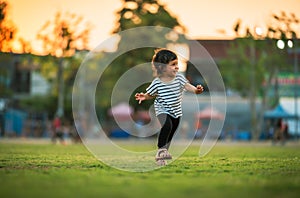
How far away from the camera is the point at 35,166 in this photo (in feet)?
33.1

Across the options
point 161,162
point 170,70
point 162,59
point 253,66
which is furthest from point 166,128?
point 253,66

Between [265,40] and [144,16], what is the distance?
24.0 meters

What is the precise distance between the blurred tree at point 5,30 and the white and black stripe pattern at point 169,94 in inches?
942

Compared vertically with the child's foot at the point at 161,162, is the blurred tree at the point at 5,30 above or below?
above

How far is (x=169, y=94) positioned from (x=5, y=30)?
25.0m

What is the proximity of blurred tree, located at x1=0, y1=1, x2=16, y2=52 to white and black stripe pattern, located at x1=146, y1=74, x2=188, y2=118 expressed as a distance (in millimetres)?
23921

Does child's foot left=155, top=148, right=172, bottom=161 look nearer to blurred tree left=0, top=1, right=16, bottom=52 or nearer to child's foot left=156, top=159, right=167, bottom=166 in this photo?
child's foot left=156, top=159, right=167, bottom=166

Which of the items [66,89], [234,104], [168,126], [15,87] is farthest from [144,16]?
[168,126]

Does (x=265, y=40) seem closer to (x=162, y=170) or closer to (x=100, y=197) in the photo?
(x=162, y=170)

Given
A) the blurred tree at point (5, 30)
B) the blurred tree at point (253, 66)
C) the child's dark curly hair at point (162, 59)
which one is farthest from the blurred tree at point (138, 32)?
the child's dark curly hair at point (162, 59)

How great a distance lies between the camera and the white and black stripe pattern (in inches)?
432

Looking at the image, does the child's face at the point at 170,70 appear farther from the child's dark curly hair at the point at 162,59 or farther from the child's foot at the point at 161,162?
the child's foot at the point at 161,162

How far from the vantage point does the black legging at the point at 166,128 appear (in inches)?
427

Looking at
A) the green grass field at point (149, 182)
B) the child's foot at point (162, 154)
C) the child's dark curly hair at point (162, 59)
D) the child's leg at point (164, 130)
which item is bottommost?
the green grass field at point (149, 182)
